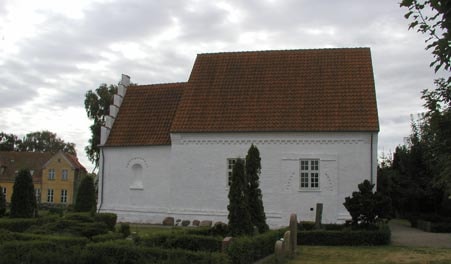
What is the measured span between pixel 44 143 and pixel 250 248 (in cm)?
9891

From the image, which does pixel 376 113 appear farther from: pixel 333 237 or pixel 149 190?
pixel 149 190

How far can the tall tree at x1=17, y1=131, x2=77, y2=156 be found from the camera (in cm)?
10306

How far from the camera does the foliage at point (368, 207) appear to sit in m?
19.8

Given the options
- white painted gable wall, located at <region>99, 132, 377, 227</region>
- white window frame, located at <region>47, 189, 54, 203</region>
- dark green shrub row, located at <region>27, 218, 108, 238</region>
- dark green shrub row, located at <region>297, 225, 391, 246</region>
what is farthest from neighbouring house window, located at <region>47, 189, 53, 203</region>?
dark green shrub row, located at <region>297, 225, 391, 246</region>

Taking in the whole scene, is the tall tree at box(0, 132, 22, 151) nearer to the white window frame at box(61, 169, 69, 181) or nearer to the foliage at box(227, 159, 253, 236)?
the white window frame at box(61, 169, 69, 181)

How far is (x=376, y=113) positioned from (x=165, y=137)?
441 inches

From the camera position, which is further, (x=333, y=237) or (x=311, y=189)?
(x=311, y=189)

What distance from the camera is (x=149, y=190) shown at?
28594 mm

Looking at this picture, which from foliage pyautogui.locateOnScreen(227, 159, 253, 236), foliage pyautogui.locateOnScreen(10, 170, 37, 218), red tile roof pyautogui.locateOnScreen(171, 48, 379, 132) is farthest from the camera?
red tile roof pyautogui.locateOnScreen(171, 48, 379, 132)

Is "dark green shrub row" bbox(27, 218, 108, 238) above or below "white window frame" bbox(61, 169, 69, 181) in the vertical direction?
below

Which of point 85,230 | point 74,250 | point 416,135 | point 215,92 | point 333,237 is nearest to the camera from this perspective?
point 74,250

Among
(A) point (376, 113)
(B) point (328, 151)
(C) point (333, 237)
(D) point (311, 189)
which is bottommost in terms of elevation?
(C) point (333, 237)

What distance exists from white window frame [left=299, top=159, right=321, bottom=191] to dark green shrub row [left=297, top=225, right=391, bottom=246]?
6769 mm

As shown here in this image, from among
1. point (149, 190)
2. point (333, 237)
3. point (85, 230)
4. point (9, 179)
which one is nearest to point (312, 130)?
point (333, 237)
